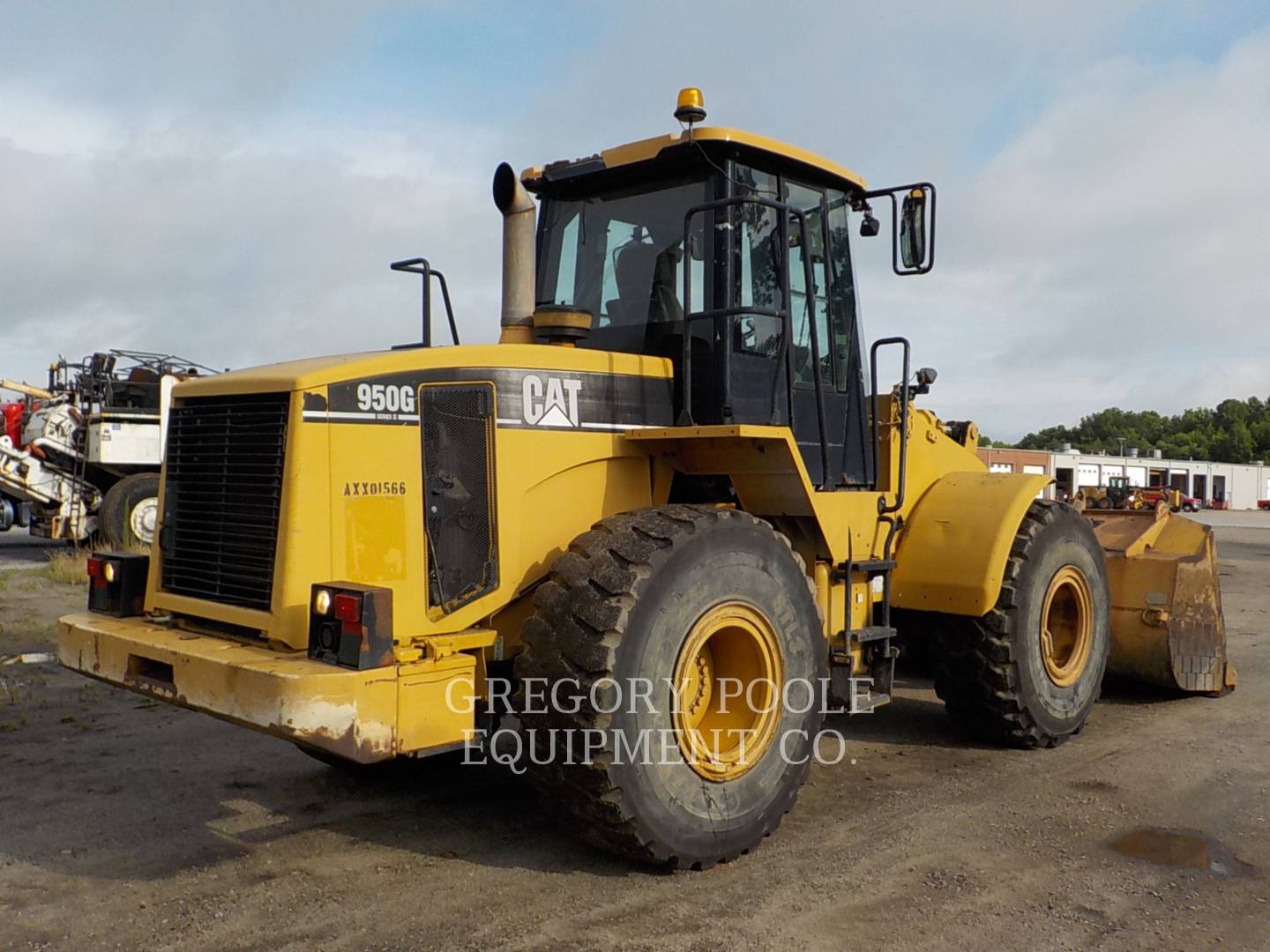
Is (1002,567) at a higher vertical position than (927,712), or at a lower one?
higher

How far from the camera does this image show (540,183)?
5.89m

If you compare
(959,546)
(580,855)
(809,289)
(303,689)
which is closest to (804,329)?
(809,289)

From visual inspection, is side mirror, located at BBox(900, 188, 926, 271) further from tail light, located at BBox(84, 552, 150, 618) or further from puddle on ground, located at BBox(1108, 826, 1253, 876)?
tail light, located at BBox(84, 552, 150, 618)

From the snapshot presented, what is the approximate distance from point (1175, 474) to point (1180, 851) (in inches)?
2859

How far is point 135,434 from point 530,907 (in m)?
13.9

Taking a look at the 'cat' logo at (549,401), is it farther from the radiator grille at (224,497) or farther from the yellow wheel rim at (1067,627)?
the yellow wheel rim at (1067,627)

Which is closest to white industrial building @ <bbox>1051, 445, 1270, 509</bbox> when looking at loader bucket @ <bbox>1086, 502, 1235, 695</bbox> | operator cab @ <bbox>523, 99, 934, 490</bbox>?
loader bucket @ <bbox>1086, 502, 1235, 695</bbox>

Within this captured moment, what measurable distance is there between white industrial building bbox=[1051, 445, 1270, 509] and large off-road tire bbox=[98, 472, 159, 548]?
4785 cm

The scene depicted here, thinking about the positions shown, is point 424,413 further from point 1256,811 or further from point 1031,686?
point 1256,811

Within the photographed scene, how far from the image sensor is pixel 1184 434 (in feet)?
343

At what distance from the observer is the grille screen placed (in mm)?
4391

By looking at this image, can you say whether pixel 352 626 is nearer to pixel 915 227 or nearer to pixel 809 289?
pixel 809 289

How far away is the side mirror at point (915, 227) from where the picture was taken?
5.63 metres

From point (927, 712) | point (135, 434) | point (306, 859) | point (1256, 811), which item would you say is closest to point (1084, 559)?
point (927, 712)
